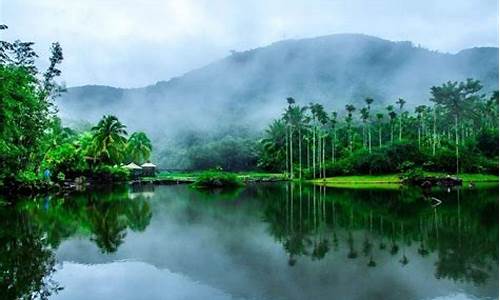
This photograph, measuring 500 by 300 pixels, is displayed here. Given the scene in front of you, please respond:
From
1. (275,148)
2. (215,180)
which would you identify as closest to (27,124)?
(215,180)

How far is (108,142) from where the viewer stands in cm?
5881

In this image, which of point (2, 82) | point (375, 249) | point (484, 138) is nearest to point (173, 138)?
point (484, 138)

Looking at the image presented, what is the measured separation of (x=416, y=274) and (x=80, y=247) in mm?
10491

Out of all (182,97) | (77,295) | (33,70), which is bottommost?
(77,295)

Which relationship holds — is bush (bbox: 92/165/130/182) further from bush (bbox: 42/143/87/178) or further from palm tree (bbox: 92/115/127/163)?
bush (bbox: 42/143/87/178)

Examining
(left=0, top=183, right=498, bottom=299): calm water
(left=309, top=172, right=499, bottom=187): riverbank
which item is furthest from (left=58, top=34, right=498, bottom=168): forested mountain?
(left=0, top=183, right=498, bottom=299): calm water

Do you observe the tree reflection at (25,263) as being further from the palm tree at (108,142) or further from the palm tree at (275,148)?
the palm tree at (275,148)

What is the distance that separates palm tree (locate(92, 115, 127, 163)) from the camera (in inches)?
2290

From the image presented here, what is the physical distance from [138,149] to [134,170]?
21.1ft

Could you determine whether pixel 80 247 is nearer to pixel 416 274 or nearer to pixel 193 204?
pixel 416 274

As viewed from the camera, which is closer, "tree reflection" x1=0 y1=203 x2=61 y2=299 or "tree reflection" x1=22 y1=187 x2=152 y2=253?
"tree reflection" x1=0 y1=203 x2=61 y2=299

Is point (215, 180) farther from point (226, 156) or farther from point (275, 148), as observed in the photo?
point (226, 156)

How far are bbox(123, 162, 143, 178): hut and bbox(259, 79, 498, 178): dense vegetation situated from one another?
2021cm

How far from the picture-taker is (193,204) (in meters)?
30.4
